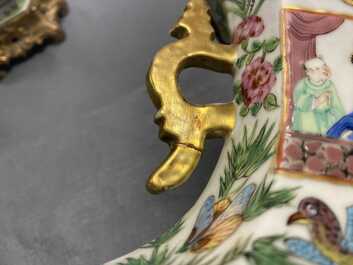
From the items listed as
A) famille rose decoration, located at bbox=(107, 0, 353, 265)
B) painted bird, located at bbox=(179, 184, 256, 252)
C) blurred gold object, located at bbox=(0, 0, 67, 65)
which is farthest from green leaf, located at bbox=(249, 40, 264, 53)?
blurred gold object, located at bbox=(0, 0, 67, 65)

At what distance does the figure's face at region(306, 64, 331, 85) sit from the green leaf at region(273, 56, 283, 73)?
29 millimetres

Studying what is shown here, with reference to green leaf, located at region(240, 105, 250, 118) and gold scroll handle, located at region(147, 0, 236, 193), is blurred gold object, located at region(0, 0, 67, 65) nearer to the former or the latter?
gold scroll handle, located at region(147, 0, 236, 193)

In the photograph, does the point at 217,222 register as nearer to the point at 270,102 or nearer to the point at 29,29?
the point at 270,102

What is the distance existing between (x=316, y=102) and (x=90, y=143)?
39 cm

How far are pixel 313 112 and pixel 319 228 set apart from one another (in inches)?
5.3

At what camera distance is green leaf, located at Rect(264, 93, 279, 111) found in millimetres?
663

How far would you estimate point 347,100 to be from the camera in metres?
0.67

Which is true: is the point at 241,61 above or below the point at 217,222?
above

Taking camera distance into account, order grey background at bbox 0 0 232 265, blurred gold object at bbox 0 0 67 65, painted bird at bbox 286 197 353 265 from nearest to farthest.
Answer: painted bird at bbox 286 197 353 265
grey background at bbox 0 0 232 265
blurred gold object at bbox 0 0 67 65

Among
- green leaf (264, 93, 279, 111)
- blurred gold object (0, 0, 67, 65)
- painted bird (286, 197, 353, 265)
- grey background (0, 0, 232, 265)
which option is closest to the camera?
painted bird (286, 197, 353, 265)

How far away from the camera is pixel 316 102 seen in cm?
66

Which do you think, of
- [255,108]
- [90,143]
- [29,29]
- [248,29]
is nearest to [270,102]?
[255,108]

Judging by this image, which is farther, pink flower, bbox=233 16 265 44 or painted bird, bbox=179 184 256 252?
pink flower, bbox=233 16 265 44

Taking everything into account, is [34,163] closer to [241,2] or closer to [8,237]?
[8,237]
